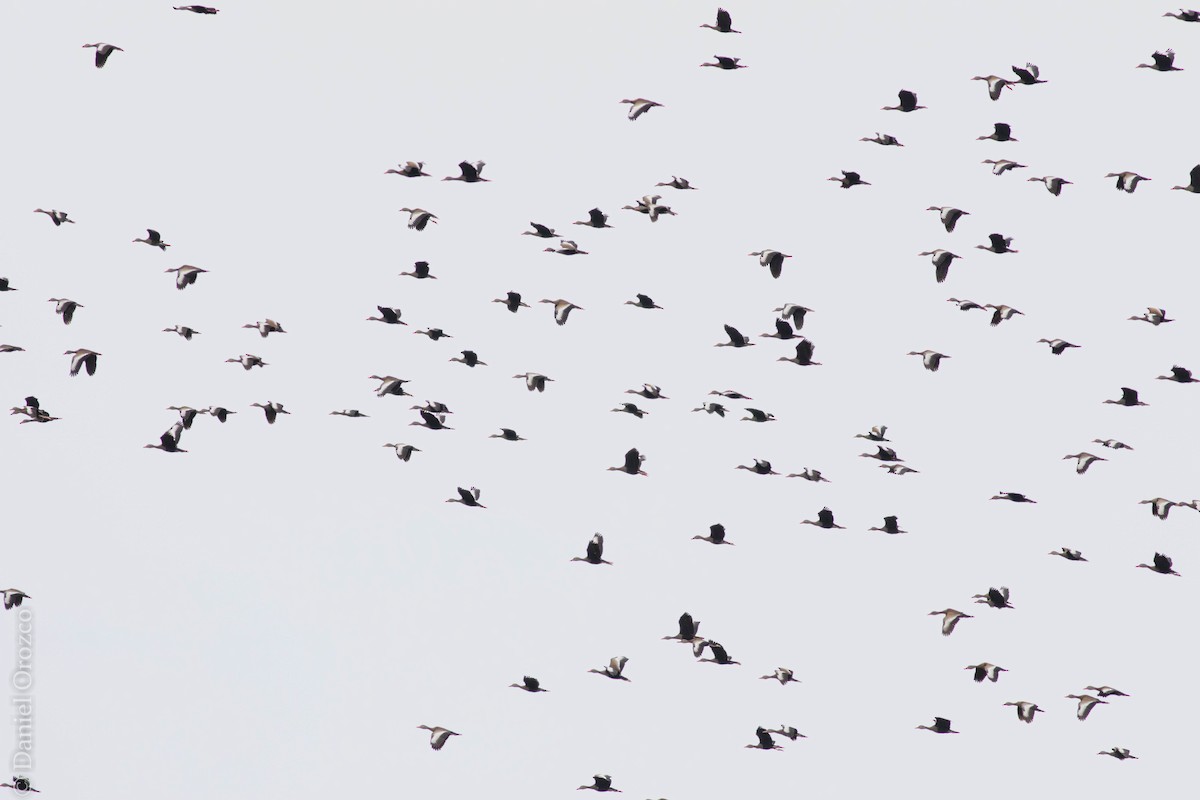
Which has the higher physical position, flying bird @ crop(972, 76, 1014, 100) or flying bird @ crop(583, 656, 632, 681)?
flying bird @ crop(972, 76, 1014, 100)

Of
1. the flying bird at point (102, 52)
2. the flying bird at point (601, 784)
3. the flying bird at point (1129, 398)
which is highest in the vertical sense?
the flying bird at point (102, 52)

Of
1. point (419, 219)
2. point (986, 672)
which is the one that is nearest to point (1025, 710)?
point (986, 672)

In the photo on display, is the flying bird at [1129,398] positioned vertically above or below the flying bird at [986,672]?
above

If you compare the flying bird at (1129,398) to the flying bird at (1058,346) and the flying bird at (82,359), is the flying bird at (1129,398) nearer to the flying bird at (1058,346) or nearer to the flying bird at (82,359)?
the flying bird at (1058,346)

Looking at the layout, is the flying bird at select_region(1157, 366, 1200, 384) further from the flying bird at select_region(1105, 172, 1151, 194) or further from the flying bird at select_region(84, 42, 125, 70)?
the flying bird at select_region(84, 42, 125, 70)

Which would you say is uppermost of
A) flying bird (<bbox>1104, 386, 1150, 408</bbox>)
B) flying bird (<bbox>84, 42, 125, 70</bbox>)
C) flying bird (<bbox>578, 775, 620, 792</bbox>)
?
flying bird (<bbox>84, 42, 125, 70</bbox>)

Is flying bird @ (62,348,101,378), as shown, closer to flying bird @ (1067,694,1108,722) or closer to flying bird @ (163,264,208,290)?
flying bird @ (163,264,208,290)

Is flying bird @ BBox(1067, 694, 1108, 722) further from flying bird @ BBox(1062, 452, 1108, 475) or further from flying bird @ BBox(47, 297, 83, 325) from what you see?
flying bird @ BBox(47, 297, 83, 325)

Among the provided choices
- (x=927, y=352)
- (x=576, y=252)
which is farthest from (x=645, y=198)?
(x=927, y=352)

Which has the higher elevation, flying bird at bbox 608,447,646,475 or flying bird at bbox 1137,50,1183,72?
flying bird at bbox 1137,50,1183,72

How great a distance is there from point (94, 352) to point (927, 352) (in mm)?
19649

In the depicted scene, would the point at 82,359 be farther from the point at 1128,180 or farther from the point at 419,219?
the point at 1128,180

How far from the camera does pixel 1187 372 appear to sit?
86.6m

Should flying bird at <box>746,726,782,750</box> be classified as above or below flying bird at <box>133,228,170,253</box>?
below
